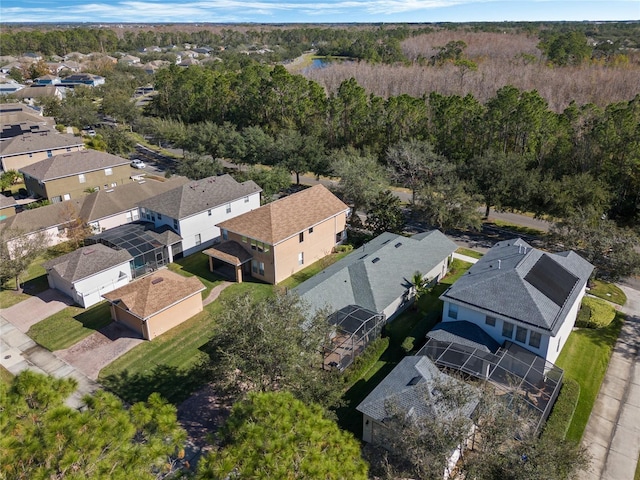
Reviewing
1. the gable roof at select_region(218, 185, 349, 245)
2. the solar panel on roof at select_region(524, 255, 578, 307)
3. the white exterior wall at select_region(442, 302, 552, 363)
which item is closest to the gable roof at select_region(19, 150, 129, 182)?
the gable roof at select_region(218, 185, 349, 245)

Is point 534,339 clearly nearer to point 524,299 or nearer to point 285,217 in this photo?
point 524,299

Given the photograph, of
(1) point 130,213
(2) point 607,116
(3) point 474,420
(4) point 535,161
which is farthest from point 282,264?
(2) point 607,116

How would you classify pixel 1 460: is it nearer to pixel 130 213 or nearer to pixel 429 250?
pixel 429 250

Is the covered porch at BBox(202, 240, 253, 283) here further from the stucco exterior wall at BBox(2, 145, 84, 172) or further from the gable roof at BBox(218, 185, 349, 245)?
the stucco exterior wall at BBox(2, 145, 84, 172)

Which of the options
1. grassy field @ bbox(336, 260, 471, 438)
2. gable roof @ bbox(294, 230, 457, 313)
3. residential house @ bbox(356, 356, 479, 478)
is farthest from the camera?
gable roof @ bbox(294, 230, 457, 313)

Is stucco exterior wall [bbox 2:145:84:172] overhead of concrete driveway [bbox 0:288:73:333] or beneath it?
overhead

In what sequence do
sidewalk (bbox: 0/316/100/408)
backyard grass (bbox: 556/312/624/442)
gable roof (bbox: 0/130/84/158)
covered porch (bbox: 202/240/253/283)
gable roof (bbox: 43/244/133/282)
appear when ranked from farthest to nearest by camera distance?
1. gable roof (bbox: 0/130/84/158)
2. covered porch (bbox: 202/240/253/283)
3. gable roof (bbox: 43/244/133/282)
4. sidewalk (bbox: 0/316/100/408)
5. backyard grass (bbox: 556/312/624/442)
